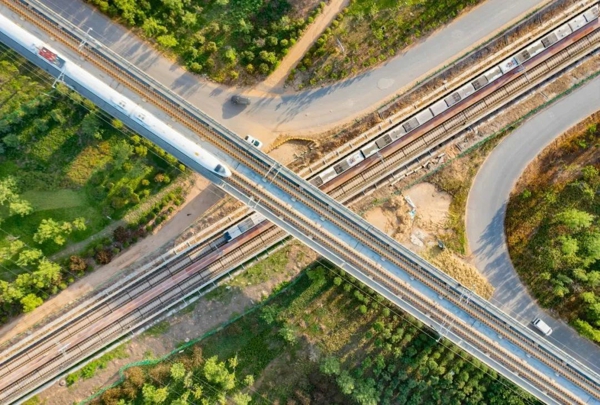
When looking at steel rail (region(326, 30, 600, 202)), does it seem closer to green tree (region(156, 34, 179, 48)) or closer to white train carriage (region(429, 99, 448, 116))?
white train carriage (region(429, 99, 448, 116))

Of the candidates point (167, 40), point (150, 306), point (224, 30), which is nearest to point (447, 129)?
point (224, 30)

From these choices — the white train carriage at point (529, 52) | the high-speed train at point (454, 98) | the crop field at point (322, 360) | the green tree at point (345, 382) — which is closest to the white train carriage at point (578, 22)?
the high-speed train at point (454, 98)

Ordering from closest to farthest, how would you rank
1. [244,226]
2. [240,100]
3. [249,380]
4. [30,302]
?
[30,302] → [249,380] → [244,226] → [240,100]

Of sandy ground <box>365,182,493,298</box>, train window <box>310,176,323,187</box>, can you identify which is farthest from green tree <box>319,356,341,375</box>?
train window <box>310,176,323,187</box>

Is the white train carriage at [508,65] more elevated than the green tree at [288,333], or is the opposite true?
Result: the white train carriage at [508,65]

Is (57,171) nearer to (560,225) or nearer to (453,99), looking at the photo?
(453,99)

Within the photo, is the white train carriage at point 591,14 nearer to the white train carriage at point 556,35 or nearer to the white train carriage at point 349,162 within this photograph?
the white train carriage at point 556,35
